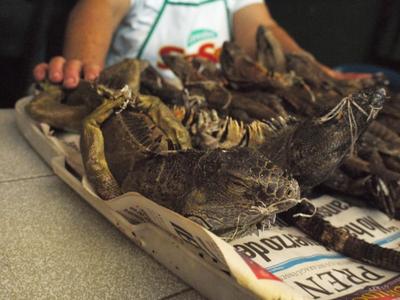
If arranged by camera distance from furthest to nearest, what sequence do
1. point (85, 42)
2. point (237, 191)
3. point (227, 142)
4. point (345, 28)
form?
point (345, 28) < point (85, 42) < point (227, 142) < point (237, 191)

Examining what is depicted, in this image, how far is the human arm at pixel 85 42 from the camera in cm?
119

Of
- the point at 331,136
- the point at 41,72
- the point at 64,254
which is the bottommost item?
the point at 64,254

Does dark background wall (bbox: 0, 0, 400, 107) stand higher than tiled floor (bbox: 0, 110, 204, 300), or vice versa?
dark background wall (bbox: 0, 0, 400, 107)

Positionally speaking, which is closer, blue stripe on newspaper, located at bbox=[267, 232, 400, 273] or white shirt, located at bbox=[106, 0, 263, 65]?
blue stripe on newspaper, located at bbox=[267, 232, 400, 273]

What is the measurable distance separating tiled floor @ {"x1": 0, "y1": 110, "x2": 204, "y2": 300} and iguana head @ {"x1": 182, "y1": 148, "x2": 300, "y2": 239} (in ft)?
0.44

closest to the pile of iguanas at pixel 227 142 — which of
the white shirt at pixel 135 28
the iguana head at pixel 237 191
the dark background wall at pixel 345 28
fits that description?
the iguana head at pixel 237 191

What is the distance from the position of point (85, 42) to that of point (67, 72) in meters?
0.24

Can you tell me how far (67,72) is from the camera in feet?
3.87

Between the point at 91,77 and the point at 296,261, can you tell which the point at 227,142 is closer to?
the point at 296,261

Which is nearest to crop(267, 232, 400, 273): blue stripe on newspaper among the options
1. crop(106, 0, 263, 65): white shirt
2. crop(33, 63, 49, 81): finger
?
crop(33, 63, 49, 81): finger

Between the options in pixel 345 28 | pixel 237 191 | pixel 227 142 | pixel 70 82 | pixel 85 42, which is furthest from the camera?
pixel 345 28

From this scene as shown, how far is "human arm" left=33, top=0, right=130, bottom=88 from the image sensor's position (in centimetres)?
119

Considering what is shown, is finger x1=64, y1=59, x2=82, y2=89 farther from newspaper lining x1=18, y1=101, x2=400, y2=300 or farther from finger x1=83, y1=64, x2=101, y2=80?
newspaper lining x1=18, y1=101, x2=400, y2=300

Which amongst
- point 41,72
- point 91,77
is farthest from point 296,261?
point 41,72
